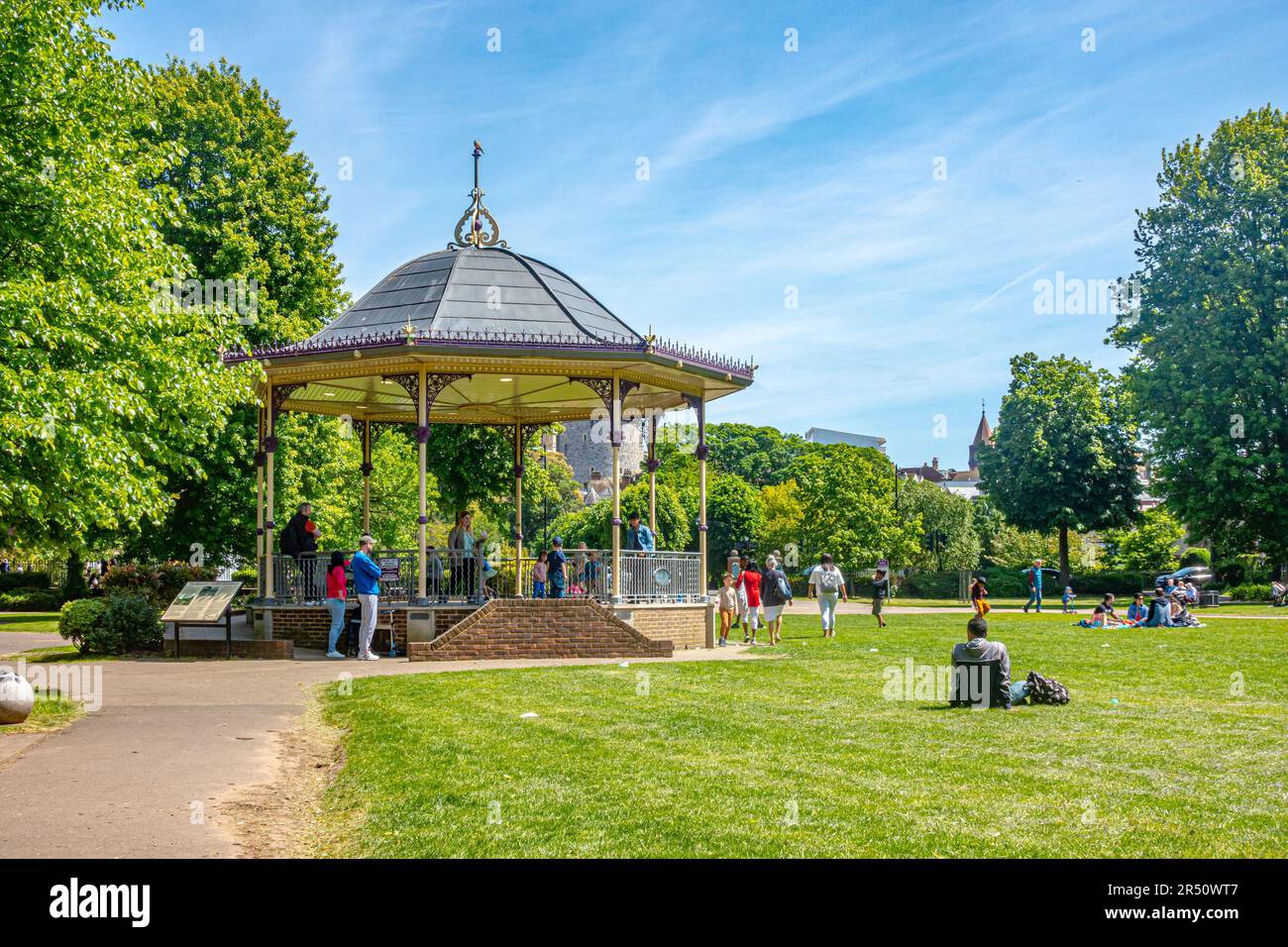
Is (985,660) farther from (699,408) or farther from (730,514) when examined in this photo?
(730,514)

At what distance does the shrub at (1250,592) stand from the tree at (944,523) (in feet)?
101

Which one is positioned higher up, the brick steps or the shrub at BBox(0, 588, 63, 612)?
the brick steps

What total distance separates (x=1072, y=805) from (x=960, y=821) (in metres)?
0.91

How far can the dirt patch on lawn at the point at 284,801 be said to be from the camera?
709cm

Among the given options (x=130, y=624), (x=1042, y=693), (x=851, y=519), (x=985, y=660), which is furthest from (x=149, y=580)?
(x=851, y=519)

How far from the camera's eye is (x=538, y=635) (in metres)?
20.2

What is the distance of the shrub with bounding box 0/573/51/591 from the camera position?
49987 mm

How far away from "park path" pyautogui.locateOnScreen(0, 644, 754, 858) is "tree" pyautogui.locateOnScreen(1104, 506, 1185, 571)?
221 ft

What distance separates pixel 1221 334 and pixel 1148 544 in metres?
41.6

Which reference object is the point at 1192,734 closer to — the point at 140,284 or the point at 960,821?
the point at 960,821

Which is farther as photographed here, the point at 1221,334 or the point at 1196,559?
the point at 1196,559

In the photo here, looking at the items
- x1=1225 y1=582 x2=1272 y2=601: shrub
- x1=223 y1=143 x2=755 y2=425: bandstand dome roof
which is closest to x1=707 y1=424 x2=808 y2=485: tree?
x1=1225 y1=582 x2=1272 y2=601: shrub

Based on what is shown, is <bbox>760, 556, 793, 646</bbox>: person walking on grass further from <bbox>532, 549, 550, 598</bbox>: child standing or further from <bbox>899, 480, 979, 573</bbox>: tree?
<bbox>899, 480, 979, 573</bbox>: tree

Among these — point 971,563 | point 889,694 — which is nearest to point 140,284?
point 889,694
